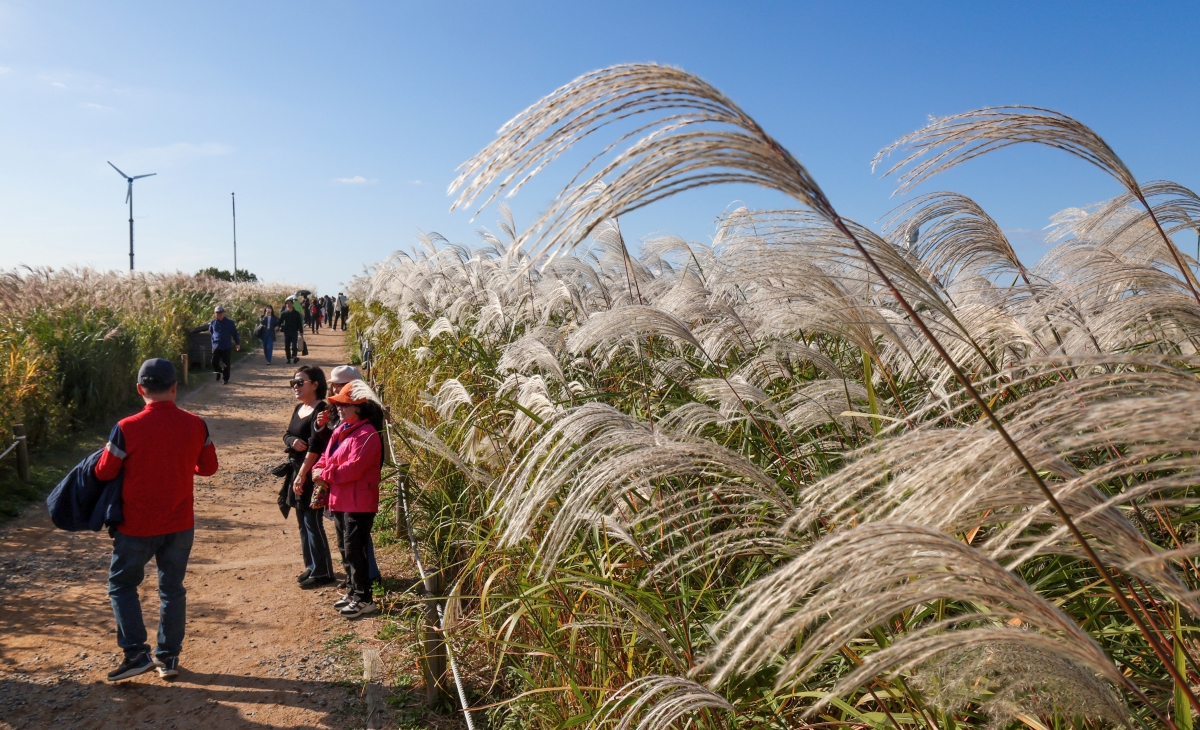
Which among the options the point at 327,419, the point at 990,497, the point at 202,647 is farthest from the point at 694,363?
the point at 202,647

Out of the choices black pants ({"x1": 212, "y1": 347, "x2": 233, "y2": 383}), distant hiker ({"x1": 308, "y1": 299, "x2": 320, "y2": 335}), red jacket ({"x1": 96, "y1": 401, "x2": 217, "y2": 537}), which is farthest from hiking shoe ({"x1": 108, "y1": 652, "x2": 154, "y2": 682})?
distant hiker ({"x1": 308, "y1": 299, "x2": 320, "y2": 335})

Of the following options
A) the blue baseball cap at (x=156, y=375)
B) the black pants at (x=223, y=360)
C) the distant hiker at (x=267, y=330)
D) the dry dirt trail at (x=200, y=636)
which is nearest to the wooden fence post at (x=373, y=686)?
the dry dirt trail at (x=200, y=636)

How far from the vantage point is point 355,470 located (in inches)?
213

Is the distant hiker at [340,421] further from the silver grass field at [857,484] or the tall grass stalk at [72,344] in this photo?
the tall grass stalk at [72,344]

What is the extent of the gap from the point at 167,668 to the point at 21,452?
500 centimetres

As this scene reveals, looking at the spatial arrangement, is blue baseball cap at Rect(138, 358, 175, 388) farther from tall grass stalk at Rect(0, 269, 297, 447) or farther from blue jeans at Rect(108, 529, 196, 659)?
tall grass stalk at Rect(0, 269, 297, 447)

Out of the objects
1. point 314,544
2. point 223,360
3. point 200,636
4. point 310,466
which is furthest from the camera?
point 223,360

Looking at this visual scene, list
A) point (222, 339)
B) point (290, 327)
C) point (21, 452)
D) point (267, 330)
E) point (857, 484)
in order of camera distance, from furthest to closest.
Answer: point (267, 330) < point (290, 327) < point (222, 339) < point (21, 452) < point (857, 484)

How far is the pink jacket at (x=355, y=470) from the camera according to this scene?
5.42 metres

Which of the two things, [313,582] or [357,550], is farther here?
[313,582]

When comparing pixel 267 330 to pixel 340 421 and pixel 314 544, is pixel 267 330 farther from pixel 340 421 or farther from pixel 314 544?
pixel 340 421

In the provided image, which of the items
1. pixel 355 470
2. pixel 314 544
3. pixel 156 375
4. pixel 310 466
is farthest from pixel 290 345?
pixel 156 375

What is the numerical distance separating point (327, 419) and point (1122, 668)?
531 centimetres

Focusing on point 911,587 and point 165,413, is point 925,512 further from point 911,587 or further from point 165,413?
point 165,413
